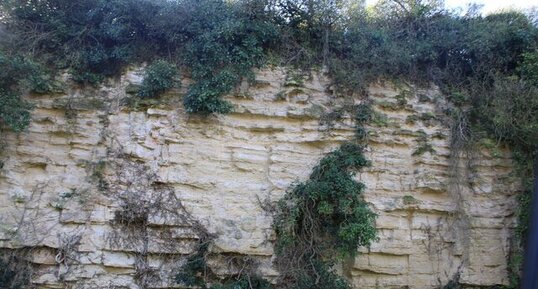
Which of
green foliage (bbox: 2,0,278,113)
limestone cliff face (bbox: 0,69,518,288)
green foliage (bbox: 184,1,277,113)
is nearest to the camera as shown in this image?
limestone cliff face (bbox: 0,69,518,288)

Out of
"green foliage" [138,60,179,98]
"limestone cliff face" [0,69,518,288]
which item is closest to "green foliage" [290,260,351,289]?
"limestone cliff face" [0,69,518,288]

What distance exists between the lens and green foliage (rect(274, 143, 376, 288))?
616 cm

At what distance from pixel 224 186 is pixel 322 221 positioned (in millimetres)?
1551

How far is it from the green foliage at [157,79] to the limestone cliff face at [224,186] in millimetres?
244

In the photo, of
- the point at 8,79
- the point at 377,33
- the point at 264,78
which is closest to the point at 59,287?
the point at 8,79

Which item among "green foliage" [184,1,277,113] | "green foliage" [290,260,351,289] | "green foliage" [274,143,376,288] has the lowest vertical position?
"green foliage" [290,260,351,289]

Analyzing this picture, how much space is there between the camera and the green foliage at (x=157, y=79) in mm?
6598

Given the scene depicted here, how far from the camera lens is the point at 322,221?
6.51m

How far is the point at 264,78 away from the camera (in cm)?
707

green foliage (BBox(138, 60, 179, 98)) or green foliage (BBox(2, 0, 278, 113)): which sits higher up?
green foliage (BBox(2, 0, 278, 113))

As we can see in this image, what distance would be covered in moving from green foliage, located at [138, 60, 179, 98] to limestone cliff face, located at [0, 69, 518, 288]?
0.24 meters

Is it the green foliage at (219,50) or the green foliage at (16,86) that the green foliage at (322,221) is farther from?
the green foliage at (16,86)

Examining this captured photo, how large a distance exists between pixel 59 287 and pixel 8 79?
A: 2938 millimetres

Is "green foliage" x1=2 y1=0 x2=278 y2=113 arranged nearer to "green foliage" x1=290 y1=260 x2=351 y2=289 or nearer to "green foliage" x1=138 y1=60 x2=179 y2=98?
"green foliage" x1=138 y1=60 x2=179 y2=98
